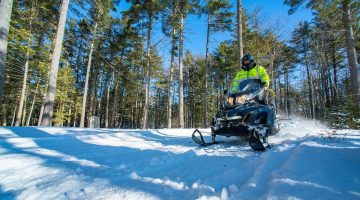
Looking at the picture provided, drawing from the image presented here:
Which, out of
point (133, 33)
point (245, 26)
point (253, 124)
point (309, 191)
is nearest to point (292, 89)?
point (245, 26)

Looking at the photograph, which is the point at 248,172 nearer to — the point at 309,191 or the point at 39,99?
the point at 309,191

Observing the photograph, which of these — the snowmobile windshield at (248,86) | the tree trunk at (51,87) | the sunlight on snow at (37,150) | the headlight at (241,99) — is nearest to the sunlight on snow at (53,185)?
the sunlight on snow at (37,150)

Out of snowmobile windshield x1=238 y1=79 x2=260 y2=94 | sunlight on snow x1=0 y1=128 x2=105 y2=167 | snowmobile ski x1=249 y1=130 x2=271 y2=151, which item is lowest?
sunlight on snow x1=0 y1=128 x2=105 y2=167

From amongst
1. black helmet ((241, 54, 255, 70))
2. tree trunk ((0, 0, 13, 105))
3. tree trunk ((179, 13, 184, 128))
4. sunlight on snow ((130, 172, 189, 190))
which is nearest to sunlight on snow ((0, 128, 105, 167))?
sunlight on snow ((130, 172, 189, 190))

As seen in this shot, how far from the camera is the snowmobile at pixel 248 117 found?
3.95 m

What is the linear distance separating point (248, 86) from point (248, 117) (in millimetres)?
1026

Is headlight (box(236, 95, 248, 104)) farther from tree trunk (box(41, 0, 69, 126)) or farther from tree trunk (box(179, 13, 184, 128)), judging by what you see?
tree trunk (box(179, 13, 184, 128))

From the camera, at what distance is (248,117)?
4184mm

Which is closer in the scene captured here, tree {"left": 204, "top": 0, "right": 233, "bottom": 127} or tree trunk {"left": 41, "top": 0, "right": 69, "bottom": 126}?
tree trunk {"left": 41, "top": 0, "right": 69, "bottom": 126}

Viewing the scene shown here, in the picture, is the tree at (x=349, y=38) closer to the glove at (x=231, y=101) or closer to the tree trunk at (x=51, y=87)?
the glove at (x=231, y=101)

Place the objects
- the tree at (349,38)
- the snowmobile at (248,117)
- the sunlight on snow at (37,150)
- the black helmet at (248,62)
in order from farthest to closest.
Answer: the tree at (349,38)
the black helmet at (248,62)
the snowmobile at (248,117)
the sunlight on snow at (37,150)

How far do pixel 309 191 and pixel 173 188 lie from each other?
1.17 meters

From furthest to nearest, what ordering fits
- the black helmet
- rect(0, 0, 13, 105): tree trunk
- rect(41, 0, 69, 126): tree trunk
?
rect(41, 0, 69, 126): tree trunk < rect(0, 0, 13, 105): tree trunk < the black helmet

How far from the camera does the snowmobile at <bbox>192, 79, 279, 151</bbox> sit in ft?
13.0
